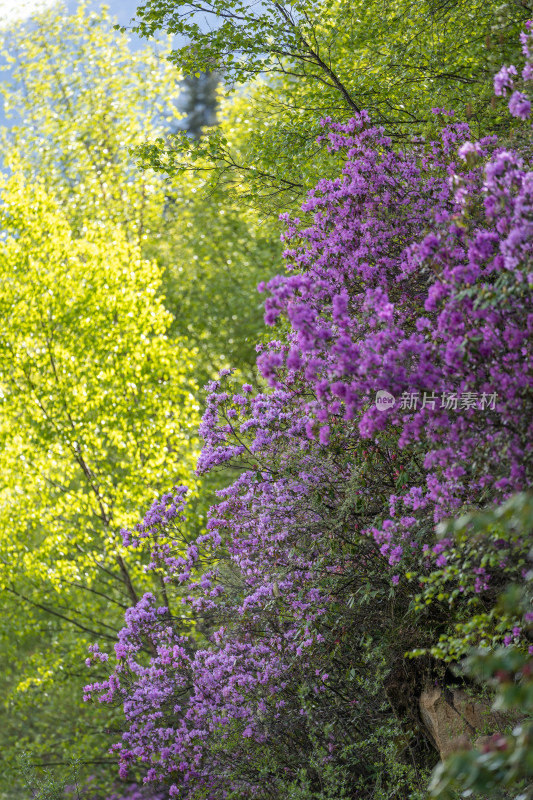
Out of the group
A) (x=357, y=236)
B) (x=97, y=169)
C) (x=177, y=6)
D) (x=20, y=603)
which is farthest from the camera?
(x=97, y=169)

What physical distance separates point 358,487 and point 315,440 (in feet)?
1.51

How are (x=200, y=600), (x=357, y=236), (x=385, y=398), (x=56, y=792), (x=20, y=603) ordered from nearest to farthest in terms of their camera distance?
(x=385, y=398)
(x=357, y=236)
(x=56, y=792)
(x=200, y=600)
(x=20, y=603)

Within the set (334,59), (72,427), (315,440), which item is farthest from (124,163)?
(315,440)

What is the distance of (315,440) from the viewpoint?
5.78 meters

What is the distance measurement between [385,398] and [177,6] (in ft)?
19.8

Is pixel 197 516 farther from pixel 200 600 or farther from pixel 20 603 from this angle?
pixel 200 600

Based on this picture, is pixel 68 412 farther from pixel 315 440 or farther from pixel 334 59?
pixel 315 440

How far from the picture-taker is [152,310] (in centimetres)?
1355

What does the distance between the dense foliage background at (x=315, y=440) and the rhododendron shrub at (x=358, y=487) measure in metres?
0.03

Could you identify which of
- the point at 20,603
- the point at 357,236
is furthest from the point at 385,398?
the point at 20,603

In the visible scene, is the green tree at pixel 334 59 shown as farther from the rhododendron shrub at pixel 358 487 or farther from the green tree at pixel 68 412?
the green tree at pixel 68 412

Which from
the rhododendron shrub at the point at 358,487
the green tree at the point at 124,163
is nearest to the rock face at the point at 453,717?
the rhododendron shrub at the point at 358,487

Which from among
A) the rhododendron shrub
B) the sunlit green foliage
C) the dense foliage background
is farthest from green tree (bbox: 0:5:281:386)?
the rhododendron shrub

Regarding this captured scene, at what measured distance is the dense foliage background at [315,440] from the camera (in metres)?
3.94
